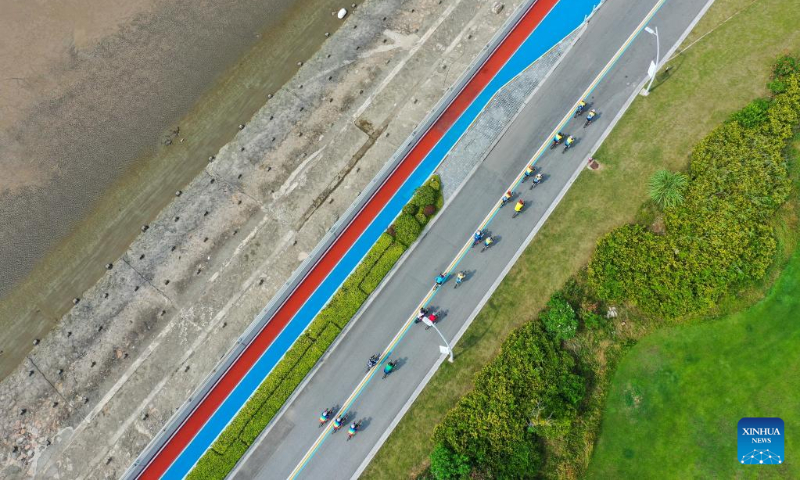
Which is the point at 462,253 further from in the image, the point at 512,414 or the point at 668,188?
the point at 668,188

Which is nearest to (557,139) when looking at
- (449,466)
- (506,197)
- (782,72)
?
(506,197)

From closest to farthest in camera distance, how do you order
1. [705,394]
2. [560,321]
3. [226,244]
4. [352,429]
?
[705,394] < [352,429] < [560,321] < [226,244]

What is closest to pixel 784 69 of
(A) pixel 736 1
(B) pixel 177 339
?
(A) pixel 736 1

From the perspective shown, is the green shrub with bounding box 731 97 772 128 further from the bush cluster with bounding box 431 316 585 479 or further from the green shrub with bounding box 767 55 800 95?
the bush cluster with bounding box 431 316 585 479

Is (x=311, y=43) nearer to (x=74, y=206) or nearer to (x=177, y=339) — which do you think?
(x=74, y=206)

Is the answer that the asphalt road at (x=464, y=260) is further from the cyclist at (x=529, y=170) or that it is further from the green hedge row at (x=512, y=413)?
the green hedge row at (x=512, y=413)

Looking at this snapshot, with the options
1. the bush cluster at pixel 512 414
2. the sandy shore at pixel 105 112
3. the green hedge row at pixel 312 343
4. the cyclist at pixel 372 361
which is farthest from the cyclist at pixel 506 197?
the sandy shore at pixel 105 112
